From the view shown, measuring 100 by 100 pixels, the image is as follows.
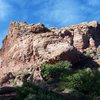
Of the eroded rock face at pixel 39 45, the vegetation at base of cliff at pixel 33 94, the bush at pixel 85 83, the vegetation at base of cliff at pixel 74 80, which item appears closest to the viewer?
the vegetation at base of cliff at pixel 33 94

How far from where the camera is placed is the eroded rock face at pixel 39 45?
43.6 meters

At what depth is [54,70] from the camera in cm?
3881

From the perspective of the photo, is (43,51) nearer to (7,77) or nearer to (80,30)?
(7,77)

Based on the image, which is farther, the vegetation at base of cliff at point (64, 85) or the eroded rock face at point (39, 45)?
the eroded rock face at point (39, 45)

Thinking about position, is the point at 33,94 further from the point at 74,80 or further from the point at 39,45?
Result: the point at 39,45

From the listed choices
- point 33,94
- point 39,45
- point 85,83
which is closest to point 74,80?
point 85,83

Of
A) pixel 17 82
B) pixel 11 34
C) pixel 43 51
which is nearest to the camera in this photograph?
pixel 17 82

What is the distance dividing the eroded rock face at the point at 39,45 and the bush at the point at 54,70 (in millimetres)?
2227

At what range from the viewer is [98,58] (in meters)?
46.8

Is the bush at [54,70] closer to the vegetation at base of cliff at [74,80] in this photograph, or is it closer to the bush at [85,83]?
the vegetation at base of cliff at [74,80]

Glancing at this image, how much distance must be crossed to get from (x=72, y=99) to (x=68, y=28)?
32.0m

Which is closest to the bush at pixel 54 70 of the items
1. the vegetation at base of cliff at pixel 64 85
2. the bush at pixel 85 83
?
the vegetation at base of cliff at pixel 64 85

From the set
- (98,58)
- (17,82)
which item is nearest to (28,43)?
(98,58)

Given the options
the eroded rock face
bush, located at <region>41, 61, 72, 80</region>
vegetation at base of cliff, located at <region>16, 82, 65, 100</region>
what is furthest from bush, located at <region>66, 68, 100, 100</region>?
the eroded rock face
